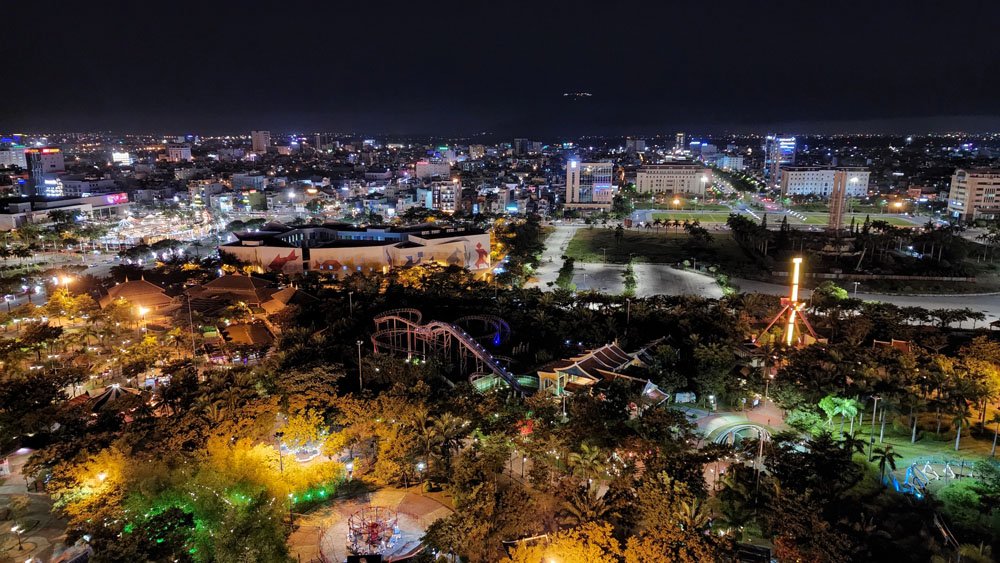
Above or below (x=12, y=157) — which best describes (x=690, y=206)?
below

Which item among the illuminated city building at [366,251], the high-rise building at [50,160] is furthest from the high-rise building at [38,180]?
the illuminated city building at [366,251]

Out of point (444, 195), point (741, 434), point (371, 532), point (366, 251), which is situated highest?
point (444, 195)

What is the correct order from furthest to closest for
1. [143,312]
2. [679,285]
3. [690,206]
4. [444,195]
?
[690,206] < [444,195] < [679,285] < [143,312]

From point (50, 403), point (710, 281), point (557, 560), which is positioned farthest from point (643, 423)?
point (710, 281)

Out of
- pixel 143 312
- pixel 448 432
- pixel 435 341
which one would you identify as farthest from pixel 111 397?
pixel 143 312

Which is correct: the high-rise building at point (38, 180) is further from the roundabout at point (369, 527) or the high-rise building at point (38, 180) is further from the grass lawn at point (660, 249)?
the roundabout at point (369, 527)

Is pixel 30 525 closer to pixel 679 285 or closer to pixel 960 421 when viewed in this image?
pixel 960 421

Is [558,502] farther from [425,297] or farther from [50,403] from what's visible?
[425,297]
